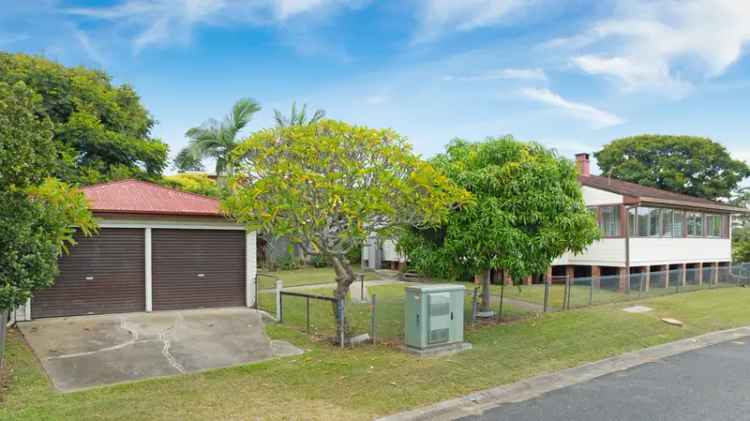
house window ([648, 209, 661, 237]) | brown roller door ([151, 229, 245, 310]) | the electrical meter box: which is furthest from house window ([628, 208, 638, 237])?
brown roller door ([151, 229, 245, 310])

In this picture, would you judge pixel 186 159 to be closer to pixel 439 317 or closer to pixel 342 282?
pixel 342 282

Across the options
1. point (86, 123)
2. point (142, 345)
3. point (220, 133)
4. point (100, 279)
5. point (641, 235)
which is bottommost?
point (142, 345)

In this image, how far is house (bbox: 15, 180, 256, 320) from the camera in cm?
1225

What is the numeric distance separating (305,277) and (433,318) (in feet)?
47.4

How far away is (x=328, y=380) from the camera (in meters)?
8.30

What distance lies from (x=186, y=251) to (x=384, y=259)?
16.3m

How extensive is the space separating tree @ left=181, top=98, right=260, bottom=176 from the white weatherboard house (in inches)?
436

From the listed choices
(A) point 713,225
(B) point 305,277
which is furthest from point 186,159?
(A) point 713,225

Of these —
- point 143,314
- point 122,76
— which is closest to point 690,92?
point 143,314

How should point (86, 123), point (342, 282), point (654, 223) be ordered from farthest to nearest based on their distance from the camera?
point (86, 123), point (654, 223), point (342, 282)

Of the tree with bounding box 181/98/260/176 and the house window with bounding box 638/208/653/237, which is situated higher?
the tree with bounding box 181/98/260/176

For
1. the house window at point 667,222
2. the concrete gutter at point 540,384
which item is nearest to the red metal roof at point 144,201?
the concrete gutter at point 540,384

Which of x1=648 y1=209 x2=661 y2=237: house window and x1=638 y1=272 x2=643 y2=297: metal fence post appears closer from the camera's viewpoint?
x1=638 y1=272 x2=643 y2=297: metal fence post

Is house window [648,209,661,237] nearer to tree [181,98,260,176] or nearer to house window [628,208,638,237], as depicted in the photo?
house window [628,208,638,237]
